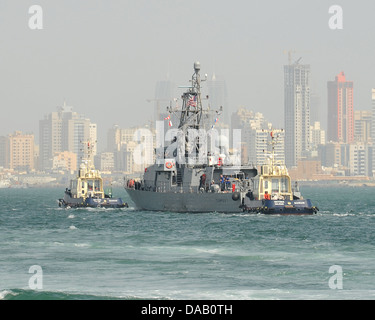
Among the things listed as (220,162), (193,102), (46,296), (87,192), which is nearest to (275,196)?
(220,162)

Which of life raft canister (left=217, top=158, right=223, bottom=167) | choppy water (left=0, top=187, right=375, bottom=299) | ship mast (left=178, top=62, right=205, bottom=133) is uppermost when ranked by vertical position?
ship mast (left=178, top=62, right=205, bottom=133)

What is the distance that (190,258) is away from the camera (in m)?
46.7

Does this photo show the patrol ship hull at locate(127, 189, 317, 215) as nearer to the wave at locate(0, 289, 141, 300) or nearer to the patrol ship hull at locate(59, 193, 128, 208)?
the patrol ship hull at locate(59, 193, 128, 208)

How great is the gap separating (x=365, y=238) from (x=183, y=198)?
34.5 m

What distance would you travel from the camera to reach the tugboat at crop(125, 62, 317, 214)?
8269 centimetres

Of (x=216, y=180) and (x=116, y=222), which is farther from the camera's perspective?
(x=216, y=180)

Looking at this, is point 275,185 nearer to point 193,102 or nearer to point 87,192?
point 193,102

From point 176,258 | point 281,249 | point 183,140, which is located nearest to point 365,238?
point 281,249

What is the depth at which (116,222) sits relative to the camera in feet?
259

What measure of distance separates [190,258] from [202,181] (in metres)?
46.0

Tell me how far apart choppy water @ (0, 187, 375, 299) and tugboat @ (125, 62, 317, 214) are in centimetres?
556

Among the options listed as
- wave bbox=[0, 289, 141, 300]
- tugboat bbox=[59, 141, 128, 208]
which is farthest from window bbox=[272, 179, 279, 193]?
wave bbox=[0, 289, 141, 300]

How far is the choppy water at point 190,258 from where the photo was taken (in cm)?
3528
